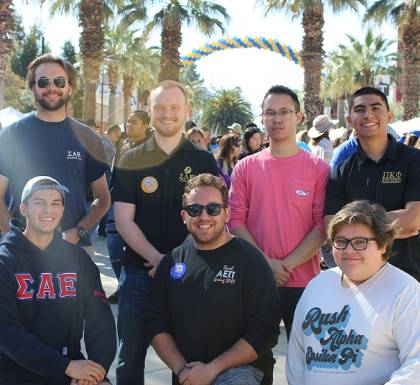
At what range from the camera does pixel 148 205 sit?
12.9 feet

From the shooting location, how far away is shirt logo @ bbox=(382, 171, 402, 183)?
12.6ft

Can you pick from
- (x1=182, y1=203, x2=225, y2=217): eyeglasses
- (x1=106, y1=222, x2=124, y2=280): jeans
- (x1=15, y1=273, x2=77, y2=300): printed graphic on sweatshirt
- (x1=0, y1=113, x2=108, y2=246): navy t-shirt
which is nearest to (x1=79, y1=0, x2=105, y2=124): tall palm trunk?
(x1=106, y1=222, x2=124, y2=280): jeans

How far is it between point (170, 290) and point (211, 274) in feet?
0.86

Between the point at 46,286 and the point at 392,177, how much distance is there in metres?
2.08

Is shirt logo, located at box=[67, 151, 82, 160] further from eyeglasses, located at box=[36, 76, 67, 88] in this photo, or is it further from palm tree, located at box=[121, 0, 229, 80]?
palm tree, located at box=[121, 0, 229, 80]

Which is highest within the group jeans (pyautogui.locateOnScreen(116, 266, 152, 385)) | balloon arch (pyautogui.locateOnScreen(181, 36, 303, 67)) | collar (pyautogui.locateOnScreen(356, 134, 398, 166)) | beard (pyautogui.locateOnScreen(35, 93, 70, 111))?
balloon arch (pyautogui.locateOnScreen(181, 36, 303, 67))

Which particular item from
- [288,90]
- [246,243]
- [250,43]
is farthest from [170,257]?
[250,43]

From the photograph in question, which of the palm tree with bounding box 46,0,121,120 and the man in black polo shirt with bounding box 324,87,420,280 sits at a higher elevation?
the palm tree with bounding box 46,0,121,120

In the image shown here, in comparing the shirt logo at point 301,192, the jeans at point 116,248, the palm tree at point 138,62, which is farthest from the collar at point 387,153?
the palm tree at point 138,62

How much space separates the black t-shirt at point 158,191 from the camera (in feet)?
12.9

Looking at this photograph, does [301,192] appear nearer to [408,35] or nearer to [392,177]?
[392,177]

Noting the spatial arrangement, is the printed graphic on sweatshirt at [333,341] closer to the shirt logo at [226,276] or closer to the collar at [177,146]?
the shirt logo at [226,276]

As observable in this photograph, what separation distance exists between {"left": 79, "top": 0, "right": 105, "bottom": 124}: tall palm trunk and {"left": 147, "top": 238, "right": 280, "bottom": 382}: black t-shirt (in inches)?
677

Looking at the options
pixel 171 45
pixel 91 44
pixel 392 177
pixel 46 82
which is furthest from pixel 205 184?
pixel 171 45
